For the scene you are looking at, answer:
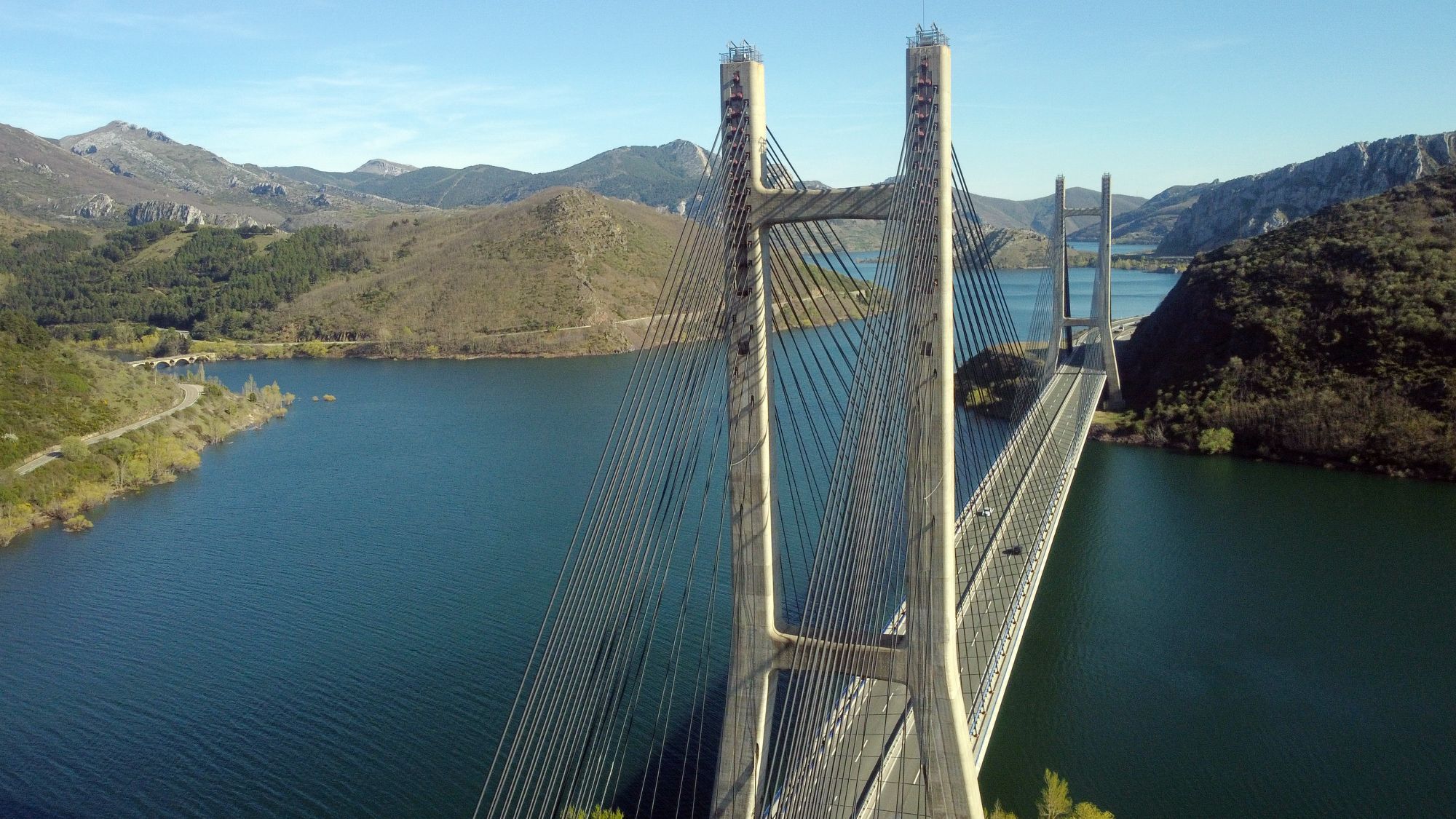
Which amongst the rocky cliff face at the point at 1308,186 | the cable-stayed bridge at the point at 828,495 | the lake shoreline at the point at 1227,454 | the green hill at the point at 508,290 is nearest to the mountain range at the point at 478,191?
the rocky cliff face at the point at 1308,186

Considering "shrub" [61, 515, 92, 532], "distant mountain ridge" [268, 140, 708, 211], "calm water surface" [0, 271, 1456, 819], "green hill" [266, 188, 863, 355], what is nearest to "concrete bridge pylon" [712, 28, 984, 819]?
"calm water surface" [0, 271, 1456, 819]

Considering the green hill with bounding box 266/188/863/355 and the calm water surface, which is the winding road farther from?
the green hill with bounding box 266/188/863/355

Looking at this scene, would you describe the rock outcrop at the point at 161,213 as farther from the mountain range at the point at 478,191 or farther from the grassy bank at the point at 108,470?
the grassy bank at the point at 108,470

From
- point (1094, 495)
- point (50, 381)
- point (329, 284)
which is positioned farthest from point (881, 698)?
point (329, 284)

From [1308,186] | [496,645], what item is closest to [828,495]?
[496,645]

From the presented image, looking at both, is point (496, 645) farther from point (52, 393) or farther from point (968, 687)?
point (52, 393)
